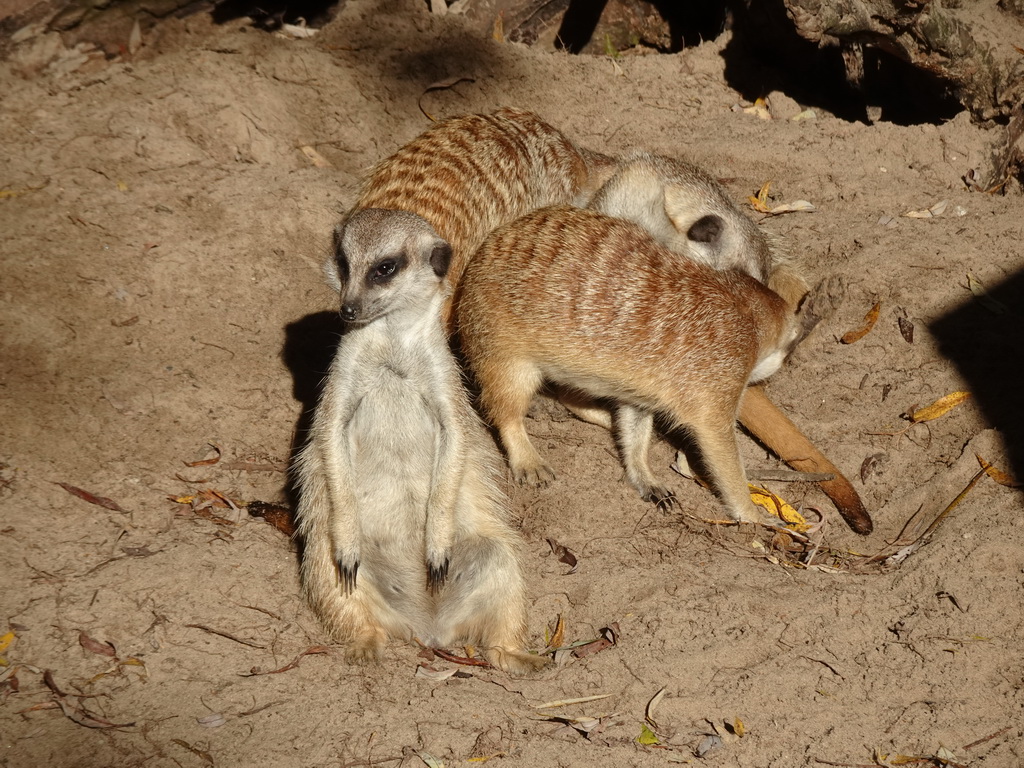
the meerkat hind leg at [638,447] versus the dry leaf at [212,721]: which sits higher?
the dry leaf at [212,721]

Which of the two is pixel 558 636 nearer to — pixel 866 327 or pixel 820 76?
pixel 866 327

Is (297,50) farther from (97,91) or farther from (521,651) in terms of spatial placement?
(521,651)

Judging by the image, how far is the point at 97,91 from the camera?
4426mm

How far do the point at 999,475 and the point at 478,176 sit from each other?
2.40m

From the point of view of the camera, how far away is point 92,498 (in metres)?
3.13

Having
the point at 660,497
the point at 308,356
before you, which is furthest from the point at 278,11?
the point at 660,497

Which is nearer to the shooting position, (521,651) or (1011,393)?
(521,651)

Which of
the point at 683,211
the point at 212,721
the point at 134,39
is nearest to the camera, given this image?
the point at 212,721

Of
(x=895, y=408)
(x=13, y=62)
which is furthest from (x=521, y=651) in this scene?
(x=13, y=62)

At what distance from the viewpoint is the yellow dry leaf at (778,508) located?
3520 mm

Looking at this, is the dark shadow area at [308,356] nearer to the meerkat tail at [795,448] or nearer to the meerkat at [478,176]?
the meerkat at [478,176]

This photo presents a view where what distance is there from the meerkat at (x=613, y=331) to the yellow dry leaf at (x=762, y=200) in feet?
4.47

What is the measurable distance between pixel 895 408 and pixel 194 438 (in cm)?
285

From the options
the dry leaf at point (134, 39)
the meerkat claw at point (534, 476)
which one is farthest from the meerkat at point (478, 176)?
the dry leaf at point (134, 39)
